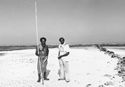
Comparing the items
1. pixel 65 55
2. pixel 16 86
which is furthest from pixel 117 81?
pixel 16 86

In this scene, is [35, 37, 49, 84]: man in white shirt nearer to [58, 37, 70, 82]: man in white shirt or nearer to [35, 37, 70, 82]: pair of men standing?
[35, 37, 70, 82]: pair of men standing

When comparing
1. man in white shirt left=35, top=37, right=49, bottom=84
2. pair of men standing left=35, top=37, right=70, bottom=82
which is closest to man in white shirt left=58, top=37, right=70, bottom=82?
pair of men standing left=35, top=37, right=70, bottom=82

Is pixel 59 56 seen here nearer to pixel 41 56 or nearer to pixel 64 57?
pixel 64 57

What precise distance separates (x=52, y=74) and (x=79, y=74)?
4.96 ft

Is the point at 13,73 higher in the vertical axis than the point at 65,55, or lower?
lower

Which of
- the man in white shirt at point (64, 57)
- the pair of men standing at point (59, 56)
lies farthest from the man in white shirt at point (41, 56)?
the man in white shirt at point (64, 57)

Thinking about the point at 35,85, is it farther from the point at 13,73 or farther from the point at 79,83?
the point at 13,73

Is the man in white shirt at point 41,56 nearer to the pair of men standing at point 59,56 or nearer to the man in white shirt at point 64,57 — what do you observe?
the pair of men standing at point 59,56

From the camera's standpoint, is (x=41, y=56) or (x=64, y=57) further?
(x=41, y=56)

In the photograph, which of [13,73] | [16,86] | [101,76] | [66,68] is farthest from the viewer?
[13,73]

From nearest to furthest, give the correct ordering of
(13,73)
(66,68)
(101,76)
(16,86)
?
(16,86) → (66,68) → (101,76) → (13,73)

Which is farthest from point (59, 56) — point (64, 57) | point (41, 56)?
point (41, 56)

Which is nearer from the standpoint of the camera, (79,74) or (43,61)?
(43,61)

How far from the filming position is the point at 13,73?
16781 mm
